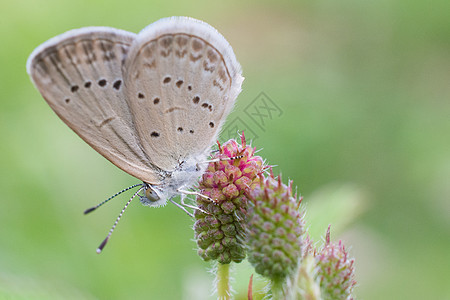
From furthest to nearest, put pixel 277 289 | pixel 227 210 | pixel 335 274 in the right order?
pixel 227 210
pixel 277 289
pixel 335 274

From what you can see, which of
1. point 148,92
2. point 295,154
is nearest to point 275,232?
point 148,92

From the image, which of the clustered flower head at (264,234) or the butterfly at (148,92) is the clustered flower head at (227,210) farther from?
the butterfly at (148,92)

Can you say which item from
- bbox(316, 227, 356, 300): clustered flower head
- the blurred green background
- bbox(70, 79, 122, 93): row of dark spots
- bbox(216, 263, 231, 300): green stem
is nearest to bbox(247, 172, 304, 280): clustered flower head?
bbox(316, 227, 356, 300): clustered flower head

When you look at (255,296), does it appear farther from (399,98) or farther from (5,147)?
(399,98)

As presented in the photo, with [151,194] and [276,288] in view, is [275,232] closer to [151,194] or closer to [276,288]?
[276,288]

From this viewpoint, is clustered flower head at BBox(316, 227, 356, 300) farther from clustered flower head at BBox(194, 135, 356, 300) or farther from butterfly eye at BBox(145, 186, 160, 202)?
butterfly eye at BBox(145, 186, 160, 202)

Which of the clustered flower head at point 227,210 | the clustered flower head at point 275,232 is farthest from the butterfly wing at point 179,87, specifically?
the clustered flower head at point 275,232
